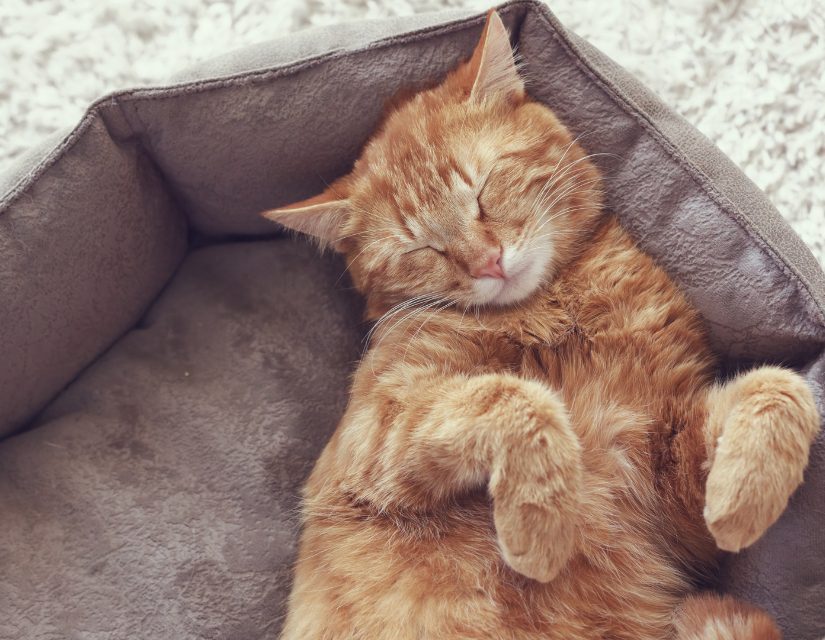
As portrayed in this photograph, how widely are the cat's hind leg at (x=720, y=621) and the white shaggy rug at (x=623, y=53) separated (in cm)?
106

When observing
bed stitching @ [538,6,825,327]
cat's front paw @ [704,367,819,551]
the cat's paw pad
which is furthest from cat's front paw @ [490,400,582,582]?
bed stitching @ [538,6,825,327]

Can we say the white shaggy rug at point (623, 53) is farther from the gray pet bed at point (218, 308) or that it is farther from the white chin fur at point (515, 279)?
the white chin fur at point (515, 279)

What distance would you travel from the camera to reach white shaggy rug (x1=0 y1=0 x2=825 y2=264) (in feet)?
6.56

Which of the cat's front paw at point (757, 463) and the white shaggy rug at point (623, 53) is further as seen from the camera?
the white shaggy rug at point (623, 53)

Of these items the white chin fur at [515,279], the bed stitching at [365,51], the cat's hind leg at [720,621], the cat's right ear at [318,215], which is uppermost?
the bed stitching at [365,51]

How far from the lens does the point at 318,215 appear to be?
1.64 m

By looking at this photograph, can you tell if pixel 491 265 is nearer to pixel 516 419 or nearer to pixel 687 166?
pixel 516 419

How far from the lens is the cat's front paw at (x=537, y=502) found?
1251 millimetres

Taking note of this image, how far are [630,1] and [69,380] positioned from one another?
1760 millimetres

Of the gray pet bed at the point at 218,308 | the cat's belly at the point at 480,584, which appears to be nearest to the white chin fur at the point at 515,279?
the gray pet bed at the point at 218,308

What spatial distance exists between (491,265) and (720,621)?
2.42ft

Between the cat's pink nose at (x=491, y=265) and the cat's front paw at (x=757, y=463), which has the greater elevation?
the cat's pink nose at (x=491, y=265)

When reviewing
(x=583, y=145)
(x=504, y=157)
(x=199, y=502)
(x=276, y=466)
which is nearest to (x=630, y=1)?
(x=583, y=145)

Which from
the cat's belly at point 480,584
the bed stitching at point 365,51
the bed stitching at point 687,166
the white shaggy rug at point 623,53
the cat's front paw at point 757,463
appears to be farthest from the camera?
the white shaggy rug at point 623,53
